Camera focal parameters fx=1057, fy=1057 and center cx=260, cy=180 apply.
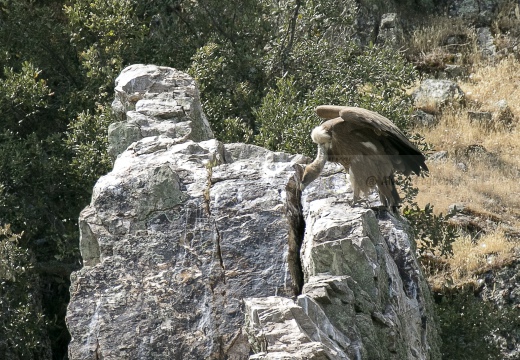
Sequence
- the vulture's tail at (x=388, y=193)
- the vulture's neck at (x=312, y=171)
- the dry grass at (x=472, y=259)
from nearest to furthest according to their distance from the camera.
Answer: the vulture's neck at (x=312, y=171) < the vulture's tail at (x=388, y=193) < the dry grass at (x=472, y=259)

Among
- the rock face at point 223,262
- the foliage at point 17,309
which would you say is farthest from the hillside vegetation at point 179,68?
the rock face at point 223,262

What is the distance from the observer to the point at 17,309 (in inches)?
466

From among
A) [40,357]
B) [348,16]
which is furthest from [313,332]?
[348,16]

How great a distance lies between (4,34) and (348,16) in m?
5.02

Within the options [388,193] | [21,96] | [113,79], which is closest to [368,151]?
[388,193]

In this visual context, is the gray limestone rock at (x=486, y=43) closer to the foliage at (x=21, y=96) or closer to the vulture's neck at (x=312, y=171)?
the foliage at (x=21, y=96)

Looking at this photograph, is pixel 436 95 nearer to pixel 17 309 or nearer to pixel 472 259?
pixel 472 259

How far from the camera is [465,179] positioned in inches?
671

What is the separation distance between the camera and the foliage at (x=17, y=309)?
11.6m

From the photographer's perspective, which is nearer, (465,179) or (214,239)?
(214,239)

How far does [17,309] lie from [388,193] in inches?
178

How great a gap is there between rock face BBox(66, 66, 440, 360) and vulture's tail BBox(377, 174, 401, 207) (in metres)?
0.34

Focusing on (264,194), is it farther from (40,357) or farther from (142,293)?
(40,357)

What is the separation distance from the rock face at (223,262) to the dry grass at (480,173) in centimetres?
443
